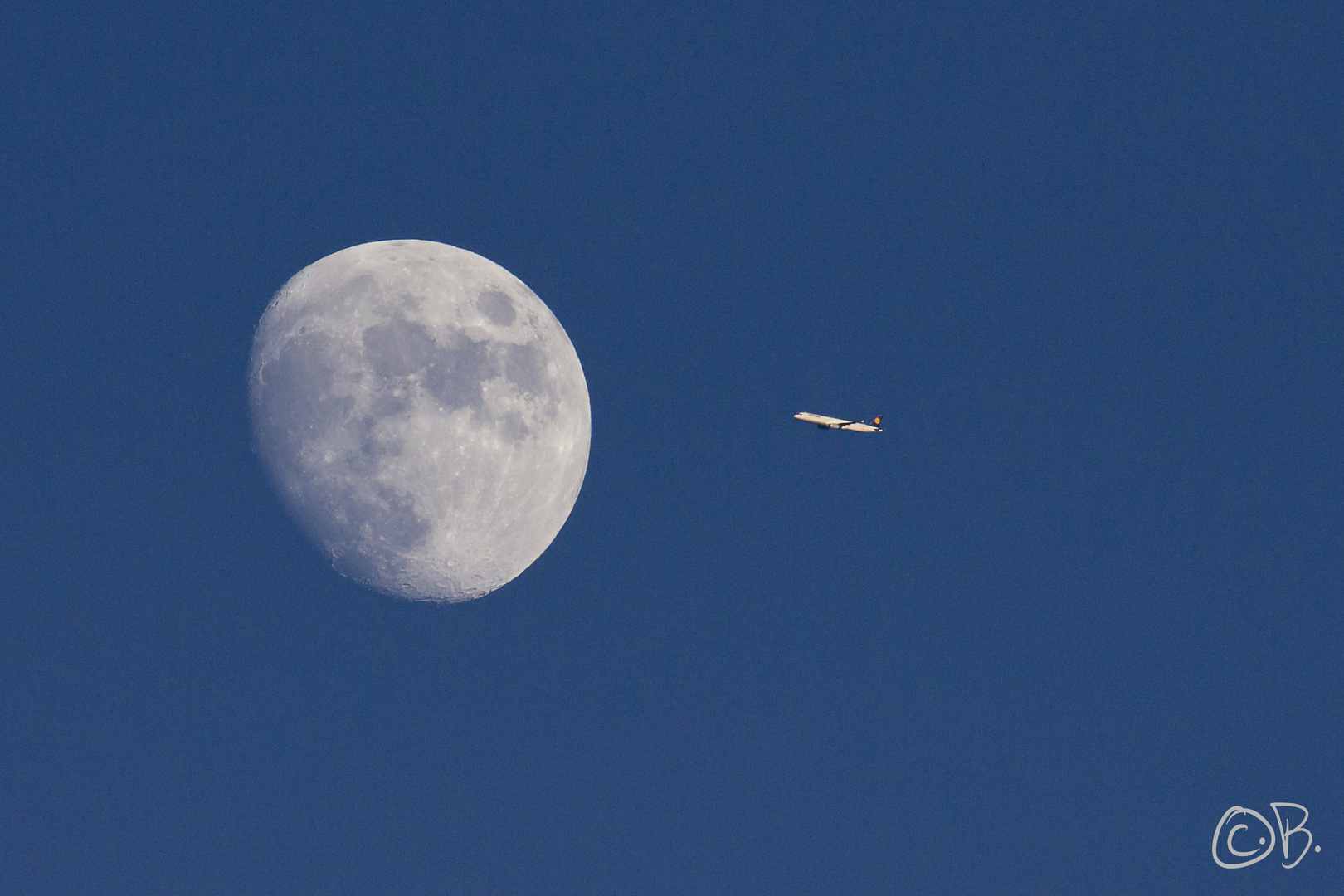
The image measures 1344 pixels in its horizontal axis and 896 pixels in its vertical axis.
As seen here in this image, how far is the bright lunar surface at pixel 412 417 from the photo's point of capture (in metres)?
89.9

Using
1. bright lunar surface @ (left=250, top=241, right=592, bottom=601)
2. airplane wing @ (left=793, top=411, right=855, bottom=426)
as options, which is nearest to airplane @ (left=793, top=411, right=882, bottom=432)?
airplane wing @ (left=793, top=411, right=855, bottom=426)

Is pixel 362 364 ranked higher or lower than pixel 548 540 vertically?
higher

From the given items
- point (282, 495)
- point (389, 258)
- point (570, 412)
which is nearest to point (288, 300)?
point (389, 258)

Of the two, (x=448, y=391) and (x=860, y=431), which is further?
(x=860, y=431)

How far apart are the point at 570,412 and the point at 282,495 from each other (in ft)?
65.0

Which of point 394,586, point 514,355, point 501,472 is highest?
point 514,355

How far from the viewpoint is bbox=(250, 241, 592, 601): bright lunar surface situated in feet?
295

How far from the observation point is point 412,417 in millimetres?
89625

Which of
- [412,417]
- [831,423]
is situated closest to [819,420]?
[831,423]

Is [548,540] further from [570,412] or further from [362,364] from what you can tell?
[362,364]

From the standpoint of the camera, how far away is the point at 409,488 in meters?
90.9

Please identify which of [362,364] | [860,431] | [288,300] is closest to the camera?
[362,364]

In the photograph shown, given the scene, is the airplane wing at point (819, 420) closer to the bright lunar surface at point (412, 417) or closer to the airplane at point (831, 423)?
the airplane at point (831, 423)

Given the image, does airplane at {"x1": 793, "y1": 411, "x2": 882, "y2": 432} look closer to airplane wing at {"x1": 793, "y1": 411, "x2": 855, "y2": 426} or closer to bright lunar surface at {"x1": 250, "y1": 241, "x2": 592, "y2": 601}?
airplane wing at {"x1": 793, "y1": 411, "x2": 855, "y2": 426}
